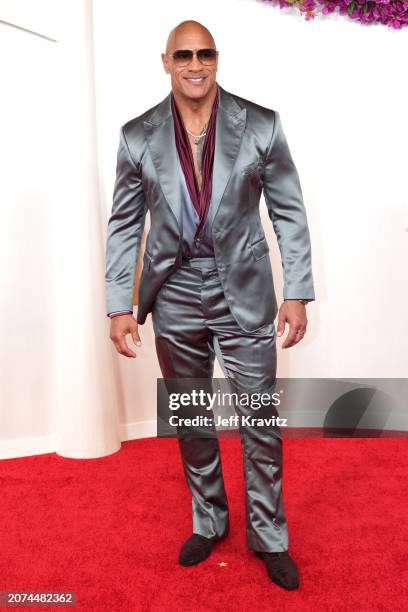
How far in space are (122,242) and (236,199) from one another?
460mm

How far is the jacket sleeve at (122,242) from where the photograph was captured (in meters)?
2.29

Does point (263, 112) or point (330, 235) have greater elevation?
point (263, 112)

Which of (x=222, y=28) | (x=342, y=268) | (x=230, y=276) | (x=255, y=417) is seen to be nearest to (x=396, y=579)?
(x=255, y=417)

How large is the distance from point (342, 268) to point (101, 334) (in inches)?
60.7

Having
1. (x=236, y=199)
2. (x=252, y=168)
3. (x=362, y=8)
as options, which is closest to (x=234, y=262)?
(x=236, y=199)

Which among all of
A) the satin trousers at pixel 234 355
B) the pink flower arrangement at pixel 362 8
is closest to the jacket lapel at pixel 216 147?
the satin trousers at pixel 234 355

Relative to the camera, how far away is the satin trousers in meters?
2.18

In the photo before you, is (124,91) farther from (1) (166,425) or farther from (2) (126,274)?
(1) (166,425)

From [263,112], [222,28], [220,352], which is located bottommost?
[220,352]

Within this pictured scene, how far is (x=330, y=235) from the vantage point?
4.00 m

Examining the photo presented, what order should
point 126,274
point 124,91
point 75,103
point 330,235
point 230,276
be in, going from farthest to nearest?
point 330,235 → point 124,91 → point 75,103 → point 126,274 → point 230,276

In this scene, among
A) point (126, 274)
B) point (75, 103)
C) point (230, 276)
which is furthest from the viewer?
point (75, 103)

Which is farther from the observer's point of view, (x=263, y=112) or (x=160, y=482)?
(x=160, y=482)

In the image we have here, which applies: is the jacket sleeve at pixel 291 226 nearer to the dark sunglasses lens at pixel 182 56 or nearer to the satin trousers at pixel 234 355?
the satin trousers at pixel 234 355
